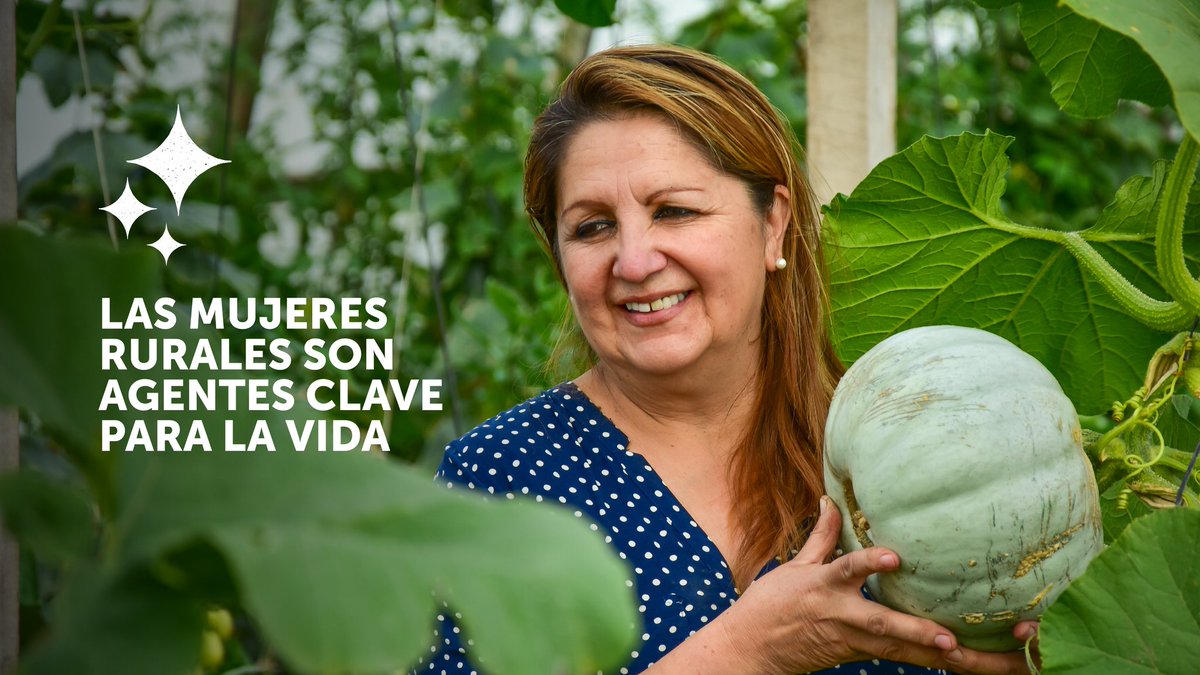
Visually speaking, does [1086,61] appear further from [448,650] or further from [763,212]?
[448,650]

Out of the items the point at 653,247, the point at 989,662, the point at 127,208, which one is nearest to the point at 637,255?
the point at 653,247

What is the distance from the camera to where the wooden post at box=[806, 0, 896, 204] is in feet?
6.57

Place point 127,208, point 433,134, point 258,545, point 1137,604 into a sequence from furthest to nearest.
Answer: point 433,134 < point 127,208 < point 1137,604 < point 258,545

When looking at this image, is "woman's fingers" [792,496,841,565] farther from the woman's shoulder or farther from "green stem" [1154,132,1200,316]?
the woman's shoulder

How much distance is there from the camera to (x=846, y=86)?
201 cm

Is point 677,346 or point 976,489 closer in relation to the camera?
point 976,489

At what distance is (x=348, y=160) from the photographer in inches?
155

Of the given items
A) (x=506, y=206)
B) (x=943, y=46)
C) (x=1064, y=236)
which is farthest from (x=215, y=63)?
(x=1064, y=236)

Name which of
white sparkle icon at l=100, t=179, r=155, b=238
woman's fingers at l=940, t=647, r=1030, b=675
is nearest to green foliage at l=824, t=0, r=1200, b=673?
woman's fingers at l=940, t=647, r=1030, b=675

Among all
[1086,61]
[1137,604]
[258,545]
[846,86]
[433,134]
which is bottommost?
[1137,604]

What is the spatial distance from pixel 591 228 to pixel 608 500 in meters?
0.31

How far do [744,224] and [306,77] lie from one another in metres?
3.23

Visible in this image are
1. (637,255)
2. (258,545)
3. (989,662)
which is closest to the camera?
(258,545)

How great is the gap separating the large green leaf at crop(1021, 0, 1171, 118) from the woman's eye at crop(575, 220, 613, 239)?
49cm
